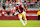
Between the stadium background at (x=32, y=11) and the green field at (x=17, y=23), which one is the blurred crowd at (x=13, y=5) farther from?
the green field at (x=17, y=23)

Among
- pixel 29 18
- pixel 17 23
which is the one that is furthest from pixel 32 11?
pixel 17 23

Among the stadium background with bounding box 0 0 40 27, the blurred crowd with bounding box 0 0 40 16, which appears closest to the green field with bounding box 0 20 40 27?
the stadium background with bounding box 0 0 40 27

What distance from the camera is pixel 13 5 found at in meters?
1.78

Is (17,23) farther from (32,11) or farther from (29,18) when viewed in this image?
(32,11)

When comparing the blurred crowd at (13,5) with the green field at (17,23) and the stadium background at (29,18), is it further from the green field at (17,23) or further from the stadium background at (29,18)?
the green field at (17,23)

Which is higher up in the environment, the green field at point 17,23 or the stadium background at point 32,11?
the stadium background at point 32,11

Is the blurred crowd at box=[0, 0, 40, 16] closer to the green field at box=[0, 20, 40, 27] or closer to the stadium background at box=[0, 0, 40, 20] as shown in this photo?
the stadium background at box=[0, 0, 40, 20]

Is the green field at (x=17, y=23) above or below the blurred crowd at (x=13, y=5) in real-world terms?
below

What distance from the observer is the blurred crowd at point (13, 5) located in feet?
5.79

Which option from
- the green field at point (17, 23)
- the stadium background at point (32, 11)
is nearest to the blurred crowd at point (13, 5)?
the stadium background at point (32, 11)

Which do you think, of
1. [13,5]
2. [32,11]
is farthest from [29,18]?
[13,5]

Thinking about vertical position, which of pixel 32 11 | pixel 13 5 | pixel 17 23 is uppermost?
pixel 13 5

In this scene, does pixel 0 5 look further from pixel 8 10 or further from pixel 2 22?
pixel 2 22

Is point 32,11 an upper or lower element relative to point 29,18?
upper
